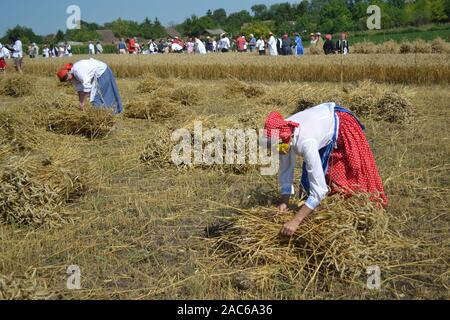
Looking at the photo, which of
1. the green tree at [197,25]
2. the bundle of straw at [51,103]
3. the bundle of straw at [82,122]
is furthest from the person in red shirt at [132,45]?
the green tree at [197,25]

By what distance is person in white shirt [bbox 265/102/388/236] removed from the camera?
3352 mm

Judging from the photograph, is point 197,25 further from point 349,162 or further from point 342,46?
point 349,162

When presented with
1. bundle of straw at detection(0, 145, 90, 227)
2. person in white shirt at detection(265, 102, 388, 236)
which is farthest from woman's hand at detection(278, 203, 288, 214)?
bundle of straw at detection(0, 145, 90, 227)

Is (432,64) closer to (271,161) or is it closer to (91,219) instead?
(271,161)

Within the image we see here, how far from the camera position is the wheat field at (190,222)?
350 cm

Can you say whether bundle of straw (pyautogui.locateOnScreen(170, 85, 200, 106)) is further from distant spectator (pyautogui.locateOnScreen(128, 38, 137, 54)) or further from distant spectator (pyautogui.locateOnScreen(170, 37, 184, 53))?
distant spectator (pyautogui.locateOnScreen(128, 38, 137, 54))

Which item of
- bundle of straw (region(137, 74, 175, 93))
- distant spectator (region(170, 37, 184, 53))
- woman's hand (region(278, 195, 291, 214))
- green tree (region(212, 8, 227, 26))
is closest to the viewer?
woman's hand (region(278, 195, 291, 214))

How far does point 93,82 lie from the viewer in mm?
8812

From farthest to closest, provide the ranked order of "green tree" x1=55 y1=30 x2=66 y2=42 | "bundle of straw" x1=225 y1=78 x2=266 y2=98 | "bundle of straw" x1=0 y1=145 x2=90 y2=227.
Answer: "green tree" x1=55 y1=30 x2=66 y2=42, "bundle of straw" x1=225 y1=78 x2=266 y2=98, "bundle of straw" x1=0 y1=145 x2=90 y2=227

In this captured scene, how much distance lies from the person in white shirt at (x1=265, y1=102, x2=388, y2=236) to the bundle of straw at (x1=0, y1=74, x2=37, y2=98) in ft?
38.8

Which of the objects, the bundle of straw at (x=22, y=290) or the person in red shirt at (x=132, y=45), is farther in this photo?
the person in red shirt at (x=132, y=45)

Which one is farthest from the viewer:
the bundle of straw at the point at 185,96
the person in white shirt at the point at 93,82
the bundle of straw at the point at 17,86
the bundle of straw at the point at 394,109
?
the bundle of straw at the point at 17,86

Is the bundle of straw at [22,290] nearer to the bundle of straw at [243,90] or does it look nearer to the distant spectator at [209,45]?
the bundle of straw at [243,90]

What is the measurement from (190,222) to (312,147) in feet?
5.87
